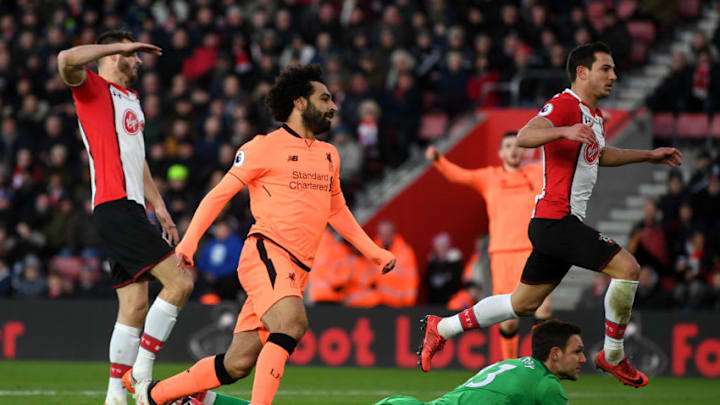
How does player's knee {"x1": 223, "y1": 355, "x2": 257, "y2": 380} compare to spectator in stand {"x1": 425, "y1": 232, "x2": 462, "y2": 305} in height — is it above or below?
above

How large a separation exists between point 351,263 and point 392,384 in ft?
12.4

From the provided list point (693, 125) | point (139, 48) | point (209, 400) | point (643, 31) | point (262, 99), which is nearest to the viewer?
point (139, 48)

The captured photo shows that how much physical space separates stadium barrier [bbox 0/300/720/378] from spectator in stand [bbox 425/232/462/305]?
1.37 m

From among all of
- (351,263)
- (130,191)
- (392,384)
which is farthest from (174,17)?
(130,191)

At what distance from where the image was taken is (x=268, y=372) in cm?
689

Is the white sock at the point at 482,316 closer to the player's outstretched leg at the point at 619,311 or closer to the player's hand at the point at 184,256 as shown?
the player's outstretched leg at the point at 619,311

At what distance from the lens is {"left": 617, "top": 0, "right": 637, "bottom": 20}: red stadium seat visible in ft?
63.1

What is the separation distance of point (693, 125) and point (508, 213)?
23.7 ft

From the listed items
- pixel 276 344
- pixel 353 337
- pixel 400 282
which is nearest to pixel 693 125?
pixel 400 282

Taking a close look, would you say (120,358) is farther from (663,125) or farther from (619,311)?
(663,125)

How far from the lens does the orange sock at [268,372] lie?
6.88 metres

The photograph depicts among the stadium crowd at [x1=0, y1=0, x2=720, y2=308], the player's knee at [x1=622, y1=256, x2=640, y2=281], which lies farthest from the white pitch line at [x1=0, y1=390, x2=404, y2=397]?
the stadium crowd at [x1=0, y1=0, x2=720, y2=308]

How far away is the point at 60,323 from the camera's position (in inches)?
597

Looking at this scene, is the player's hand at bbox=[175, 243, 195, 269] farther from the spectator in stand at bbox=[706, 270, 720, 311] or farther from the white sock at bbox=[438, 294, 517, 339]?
the spectator in stand at bbox=[706, 270, 720, 311]
